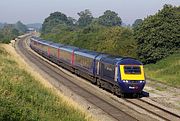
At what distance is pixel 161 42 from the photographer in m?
53.6

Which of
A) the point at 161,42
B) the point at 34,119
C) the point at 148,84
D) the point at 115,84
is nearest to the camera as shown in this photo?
the point at 34,119

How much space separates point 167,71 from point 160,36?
32.3 feet

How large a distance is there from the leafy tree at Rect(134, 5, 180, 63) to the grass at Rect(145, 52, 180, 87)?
2211 mm

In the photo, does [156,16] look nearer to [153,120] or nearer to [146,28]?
[146,28]

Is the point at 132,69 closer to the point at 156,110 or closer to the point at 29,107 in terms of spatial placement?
the point at 156,110

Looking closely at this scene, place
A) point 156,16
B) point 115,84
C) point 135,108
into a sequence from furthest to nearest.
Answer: point 156,16
point 115,84
point 135,108

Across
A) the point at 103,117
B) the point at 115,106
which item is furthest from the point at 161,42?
the point at 103,117

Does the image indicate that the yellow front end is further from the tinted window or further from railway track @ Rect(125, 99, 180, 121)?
railway track @ Rect(125, 99, 180, 121)

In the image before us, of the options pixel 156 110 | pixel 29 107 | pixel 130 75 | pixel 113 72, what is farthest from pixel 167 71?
pixel 29 107

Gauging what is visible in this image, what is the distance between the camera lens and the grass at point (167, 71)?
40888 millimetres

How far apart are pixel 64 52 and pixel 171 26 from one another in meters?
14.5

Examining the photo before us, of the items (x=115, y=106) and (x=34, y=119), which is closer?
→ (x=34, y=119)

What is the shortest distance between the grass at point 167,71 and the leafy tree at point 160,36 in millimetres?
2211

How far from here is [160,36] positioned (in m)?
53.9
